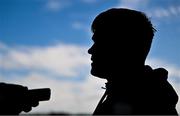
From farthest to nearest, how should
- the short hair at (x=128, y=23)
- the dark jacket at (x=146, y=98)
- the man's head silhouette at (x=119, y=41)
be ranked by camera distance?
the short hair at (x=128, y=23), the man's head silhouette at (x=119, y=41), the dark jacket at (x=146, y=98)

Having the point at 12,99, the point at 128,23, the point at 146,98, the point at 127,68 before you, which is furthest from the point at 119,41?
the point at 12,99

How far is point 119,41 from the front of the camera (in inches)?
260

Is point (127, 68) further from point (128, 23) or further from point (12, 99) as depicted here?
point (12, 99)

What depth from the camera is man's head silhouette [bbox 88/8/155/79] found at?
6.43m

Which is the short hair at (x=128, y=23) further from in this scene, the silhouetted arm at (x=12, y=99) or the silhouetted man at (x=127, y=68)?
the silhouetted arm at (x=12, y=99)

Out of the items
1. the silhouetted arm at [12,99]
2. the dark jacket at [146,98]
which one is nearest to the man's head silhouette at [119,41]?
the dark jacket at [146,98]

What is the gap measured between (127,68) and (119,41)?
513 mm

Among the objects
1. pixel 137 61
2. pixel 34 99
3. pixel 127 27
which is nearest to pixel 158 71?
pixel 137 61

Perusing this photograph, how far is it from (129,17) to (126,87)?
1230 mm

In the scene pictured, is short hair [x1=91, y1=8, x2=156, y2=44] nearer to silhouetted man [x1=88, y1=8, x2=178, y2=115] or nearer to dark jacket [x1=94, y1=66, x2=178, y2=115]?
silhouetted man [x1=88, y1=8, x2=178, y2=115]

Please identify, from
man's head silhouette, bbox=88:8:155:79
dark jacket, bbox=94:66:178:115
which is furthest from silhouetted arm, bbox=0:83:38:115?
man's head silhouette, bbox=88:8:155:79

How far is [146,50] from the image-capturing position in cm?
647

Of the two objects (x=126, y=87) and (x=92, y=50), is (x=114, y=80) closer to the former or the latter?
(x=126, y=87)

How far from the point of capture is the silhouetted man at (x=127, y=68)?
5.79 metres
